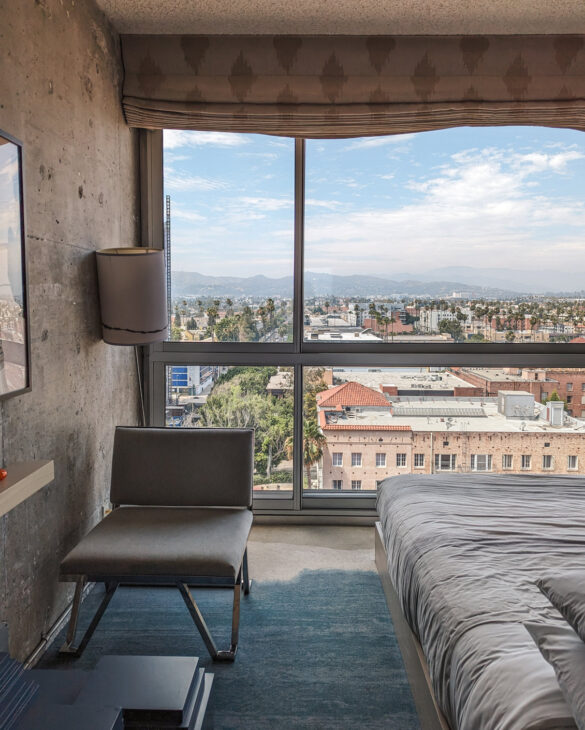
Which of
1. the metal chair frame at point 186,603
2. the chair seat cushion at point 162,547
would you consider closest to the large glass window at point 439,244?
the chair seat cushion at point 162,547

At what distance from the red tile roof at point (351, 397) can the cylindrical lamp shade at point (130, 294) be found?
127 centimetres

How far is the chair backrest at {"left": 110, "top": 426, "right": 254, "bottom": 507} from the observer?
2.77 meters

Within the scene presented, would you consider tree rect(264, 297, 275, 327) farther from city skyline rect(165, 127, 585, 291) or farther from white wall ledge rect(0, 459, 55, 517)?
white wall ledge rect(0, 459, 55, 517)

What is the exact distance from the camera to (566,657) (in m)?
1.18

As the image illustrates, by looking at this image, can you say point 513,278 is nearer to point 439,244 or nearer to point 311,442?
point 439,244

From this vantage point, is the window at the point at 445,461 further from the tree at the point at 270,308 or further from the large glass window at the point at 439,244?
the tree at the point at 270,308

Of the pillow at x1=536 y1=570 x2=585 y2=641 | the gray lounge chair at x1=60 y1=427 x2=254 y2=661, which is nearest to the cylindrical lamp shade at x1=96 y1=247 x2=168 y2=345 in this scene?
the gray lounge chair at x1=60 y1=427 x2=254 y2=661

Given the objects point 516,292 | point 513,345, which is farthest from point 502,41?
point 513,345

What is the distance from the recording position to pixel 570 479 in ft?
8.66

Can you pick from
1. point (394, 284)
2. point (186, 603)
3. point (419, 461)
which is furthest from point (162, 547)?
point (394, 284)

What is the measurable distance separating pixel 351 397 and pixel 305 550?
39.2 inches

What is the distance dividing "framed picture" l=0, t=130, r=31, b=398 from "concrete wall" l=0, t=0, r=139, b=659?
112 millimetres

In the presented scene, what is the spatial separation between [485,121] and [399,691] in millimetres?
2980

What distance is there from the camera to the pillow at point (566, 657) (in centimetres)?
107
